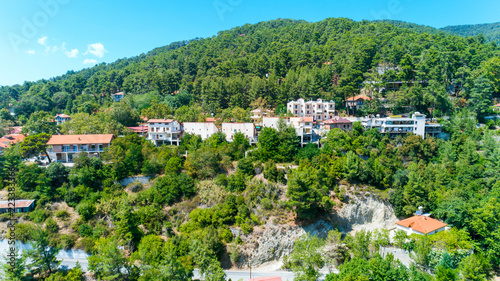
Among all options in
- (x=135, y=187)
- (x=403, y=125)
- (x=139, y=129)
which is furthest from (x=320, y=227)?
(x=139, y=129)

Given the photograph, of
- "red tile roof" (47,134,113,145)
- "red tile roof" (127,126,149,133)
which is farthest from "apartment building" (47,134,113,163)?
"red tile roof" (127,126,149,133)

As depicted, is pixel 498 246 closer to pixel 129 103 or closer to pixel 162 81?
pixel 129 103

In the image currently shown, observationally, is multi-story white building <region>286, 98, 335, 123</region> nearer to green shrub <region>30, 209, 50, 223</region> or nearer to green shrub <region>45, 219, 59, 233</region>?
green shrub <region>45, 219, 59, 233</region>

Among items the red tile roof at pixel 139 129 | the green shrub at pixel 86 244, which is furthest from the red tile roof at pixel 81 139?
the green shrub at pixel 86 244

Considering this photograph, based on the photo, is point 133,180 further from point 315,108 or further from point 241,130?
point 315,108

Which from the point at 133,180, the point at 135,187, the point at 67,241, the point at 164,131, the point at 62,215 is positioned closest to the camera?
the point at 67,241

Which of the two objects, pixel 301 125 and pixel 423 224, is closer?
pixel 423 224
